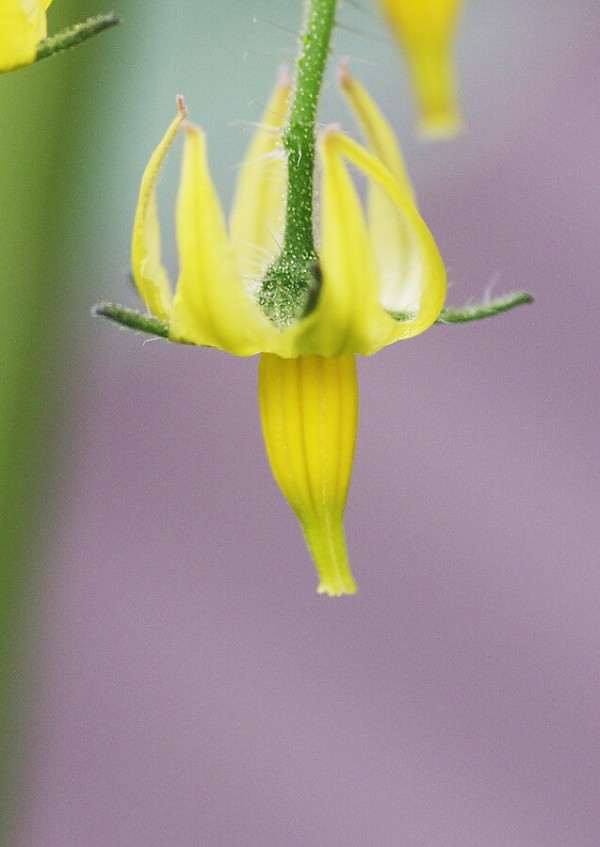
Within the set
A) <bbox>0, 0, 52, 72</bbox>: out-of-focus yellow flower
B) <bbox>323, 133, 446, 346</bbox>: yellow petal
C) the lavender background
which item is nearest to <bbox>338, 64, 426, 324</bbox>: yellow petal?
<bbox>323, 133, 446, 346</bbox>: yellow petal

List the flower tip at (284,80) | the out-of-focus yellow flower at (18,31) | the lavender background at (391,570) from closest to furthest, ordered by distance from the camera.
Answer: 1. the out-of-focus yellow flower at (18,31)
2. the flower tip at (284,80)
3. the lavender background at (391,570)

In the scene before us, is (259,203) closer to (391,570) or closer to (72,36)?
(72,36)

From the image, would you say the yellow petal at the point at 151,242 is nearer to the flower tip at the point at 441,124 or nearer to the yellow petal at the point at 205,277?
the yellow petal at the point at 205,277

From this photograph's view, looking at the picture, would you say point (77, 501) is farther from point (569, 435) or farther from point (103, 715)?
point (569, 435)

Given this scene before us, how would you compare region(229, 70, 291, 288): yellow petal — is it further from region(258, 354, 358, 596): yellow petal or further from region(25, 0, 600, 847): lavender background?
region(25, 0, 600, 847): lavender background

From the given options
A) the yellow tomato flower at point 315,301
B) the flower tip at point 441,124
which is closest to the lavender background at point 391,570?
the flower tip at point 441,124

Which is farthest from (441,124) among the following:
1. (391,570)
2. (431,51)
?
(391,570)

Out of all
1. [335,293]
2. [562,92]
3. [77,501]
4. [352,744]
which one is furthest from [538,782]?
[335,293]
